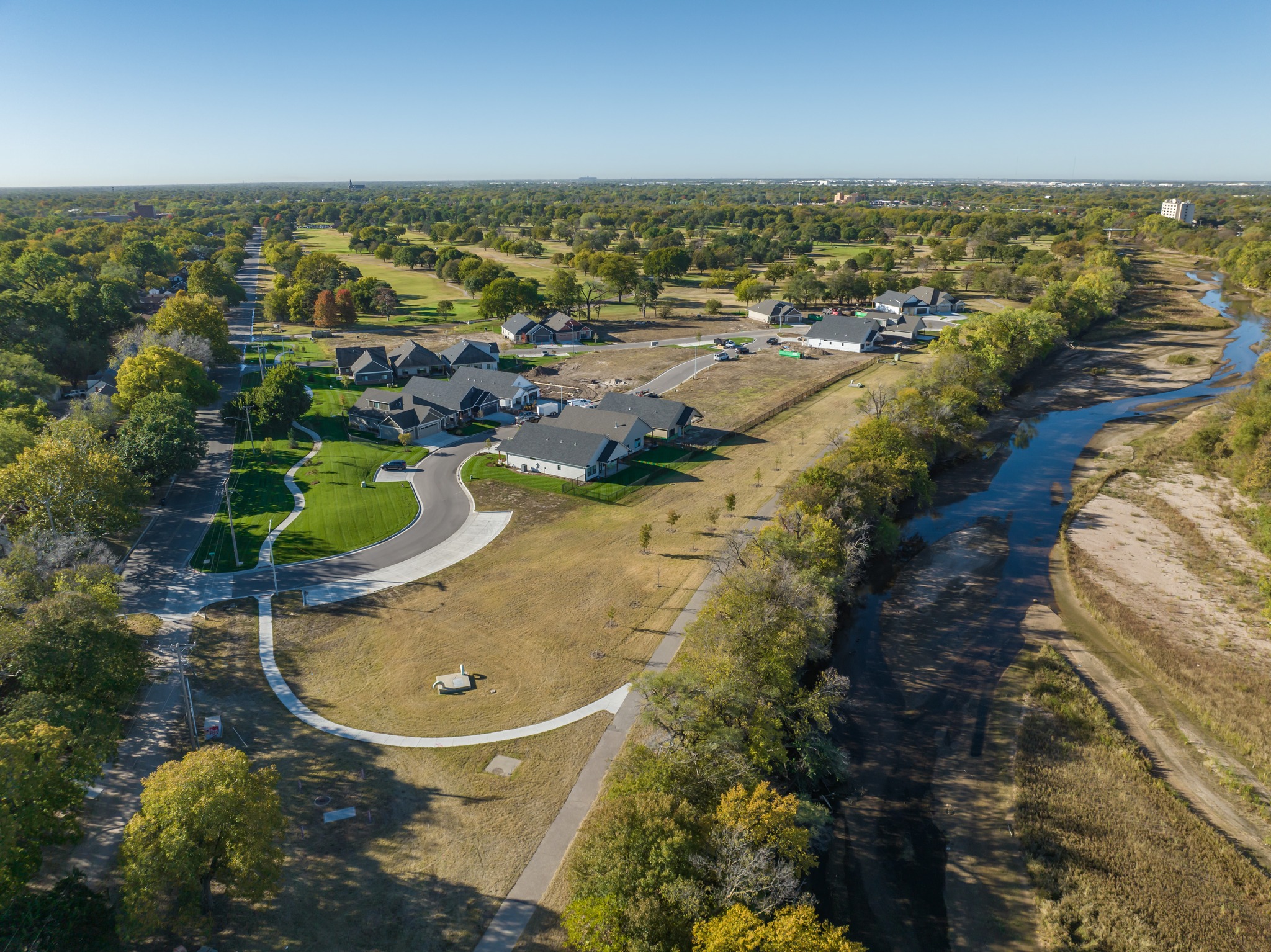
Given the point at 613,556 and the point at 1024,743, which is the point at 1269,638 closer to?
the point at 1024,743

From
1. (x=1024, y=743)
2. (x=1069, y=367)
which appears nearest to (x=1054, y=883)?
(x=1024, y=743)

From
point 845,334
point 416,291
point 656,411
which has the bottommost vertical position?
point 656,411

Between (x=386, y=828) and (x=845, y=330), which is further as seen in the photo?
(x=845, y=330)

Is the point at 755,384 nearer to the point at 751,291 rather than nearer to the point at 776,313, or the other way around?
the point at 776,313

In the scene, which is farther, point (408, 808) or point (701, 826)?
point (408, 808)

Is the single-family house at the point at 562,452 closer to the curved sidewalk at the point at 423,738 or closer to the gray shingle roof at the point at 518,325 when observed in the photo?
the curved sidewalk at the point at 423,738

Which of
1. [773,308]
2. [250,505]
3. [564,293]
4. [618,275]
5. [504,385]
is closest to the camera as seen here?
[250,505]

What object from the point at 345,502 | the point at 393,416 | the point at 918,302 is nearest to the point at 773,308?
the point at 918,302
